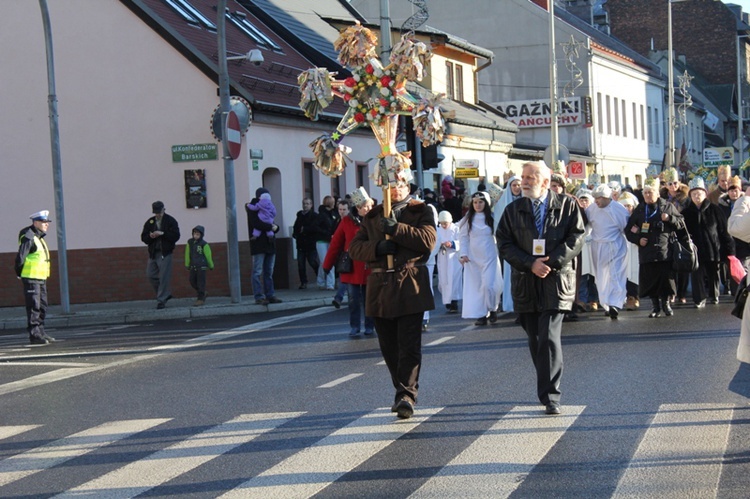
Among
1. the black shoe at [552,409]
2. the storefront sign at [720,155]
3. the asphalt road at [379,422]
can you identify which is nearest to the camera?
the asphalt road at [379,422]

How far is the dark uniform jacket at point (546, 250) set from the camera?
912 cm

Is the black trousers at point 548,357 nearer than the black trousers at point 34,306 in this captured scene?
Yes

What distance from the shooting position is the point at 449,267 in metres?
18.7

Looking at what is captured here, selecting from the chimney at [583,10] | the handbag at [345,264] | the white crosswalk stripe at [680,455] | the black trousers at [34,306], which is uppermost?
the chimney at [583,10]

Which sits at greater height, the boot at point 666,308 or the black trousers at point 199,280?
the black trousers at point 199,280

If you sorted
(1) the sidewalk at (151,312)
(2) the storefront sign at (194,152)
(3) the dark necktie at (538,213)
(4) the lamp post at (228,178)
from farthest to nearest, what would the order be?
(2) the storefront sign at (194,152) → (4) the lamp post at (228,178) → (1) the sidewalk at (151,312) → (3) the dark necktie at (538,213)

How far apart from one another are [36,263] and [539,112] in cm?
3999

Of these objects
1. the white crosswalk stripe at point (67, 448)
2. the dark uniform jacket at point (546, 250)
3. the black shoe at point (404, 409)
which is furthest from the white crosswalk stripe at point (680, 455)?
the white crosswalk stripe at point (67, 448)

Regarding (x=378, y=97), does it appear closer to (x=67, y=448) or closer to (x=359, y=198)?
(x=67, y=448)

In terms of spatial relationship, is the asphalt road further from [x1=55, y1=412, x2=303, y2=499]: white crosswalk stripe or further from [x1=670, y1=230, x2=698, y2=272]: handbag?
[x1=670, y1=230, x2=698, y2=272]: handbag

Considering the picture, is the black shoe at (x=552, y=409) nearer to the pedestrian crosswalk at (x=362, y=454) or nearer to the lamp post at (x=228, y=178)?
the pedestrian crosswalk at (x=362, y=454)

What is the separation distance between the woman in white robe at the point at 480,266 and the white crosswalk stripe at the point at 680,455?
736 cm

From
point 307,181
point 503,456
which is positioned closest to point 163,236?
point 307,181

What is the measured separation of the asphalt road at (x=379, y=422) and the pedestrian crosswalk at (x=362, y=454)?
2 cm
